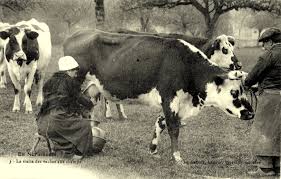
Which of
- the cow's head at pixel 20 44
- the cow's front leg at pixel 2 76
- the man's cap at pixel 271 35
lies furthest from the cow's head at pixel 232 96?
the cow's front leg at pixel 2 76

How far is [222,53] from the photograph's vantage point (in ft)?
38.4

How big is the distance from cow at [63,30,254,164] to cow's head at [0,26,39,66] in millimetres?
3751

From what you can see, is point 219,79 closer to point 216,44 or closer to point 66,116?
point 66,116

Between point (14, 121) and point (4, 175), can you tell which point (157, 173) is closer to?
point (4, 175)

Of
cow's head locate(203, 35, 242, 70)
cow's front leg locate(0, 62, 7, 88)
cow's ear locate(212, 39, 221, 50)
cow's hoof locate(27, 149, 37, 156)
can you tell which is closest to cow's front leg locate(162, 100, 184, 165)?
cow's hoof locate(27, 149, 37, 156)

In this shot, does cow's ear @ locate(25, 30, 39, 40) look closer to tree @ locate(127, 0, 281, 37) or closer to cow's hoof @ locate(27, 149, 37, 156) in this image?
cow's hoof @ locate(27, 149, 37, 156)

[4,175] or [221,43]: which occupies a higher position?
A: [221,43]

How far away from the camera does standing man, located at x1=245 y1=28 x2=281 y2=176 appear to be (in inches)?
271

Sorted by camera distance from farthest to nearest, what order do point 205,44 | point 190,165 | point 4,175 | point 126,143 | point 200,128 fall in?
point 205,44 → point 200,128 → point 126,143 → point 190,165 → point 4,175

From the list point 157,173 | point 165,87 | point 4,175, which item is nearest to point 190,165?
point 157,173

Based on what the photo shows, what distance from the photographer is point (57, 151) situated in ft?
25.9

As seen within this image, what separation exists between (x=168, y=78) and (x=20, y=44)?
5647 millimetres

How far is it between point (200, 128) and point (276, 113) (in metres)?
3.71

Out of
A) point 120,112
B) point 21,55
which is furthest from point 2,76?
point 120,112
